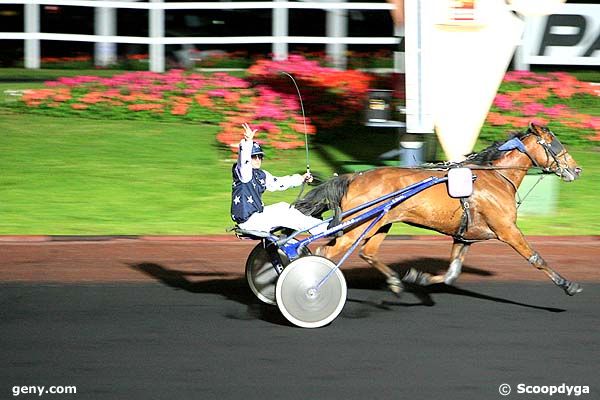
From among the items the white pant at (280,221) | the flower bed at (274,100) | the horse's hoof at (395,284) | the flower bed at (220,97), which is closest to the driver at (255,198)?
the white pant at (280,221)

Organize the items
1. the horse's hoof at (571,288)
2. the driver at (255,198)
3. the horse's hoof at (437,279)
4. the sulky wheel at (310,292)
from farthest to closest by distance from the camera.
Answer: the horse's hoof at (437,279), the horse's hoof at (571,288), the driver at (255,198), the sulky wheel at (310,292)

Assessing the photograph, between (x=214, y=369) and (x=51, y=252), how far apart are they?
416 centimetres

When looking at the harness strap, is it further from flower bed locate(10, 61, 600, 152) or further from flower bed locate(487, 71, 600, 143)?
flower bed locate(487, 71, 600, 143)

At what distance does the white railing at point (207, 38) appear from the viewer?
1759 centimetres

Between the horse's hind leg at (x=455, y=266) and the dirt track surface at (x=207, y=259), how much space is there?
97 centimetres

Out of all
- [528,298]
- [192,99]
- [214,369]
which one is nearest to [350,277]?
[528,298]

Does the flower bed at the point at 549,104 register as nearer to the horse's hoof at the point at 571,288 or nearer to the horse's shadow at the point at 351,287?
the horse's shadow at the point at 351,287

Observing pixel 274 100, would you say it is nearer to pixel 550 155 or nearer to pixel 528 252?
pixel 550 155

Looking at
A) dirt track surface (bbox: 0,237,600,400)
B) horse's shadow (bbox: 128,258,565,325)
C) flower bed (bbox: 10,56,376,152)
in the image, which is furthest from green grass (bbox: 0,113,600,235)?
horse's shadow (bbox: 128,258,565,325)

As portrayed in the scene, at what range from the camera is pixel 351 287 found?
340 inches

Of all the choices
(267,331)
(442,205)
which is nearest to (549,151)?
(442,205)

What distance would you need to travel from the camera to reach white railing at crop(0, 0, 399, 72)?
17.6 m

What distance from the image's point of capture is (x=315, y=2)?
59.9 ft

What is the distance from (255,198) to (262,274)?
0.89 m
